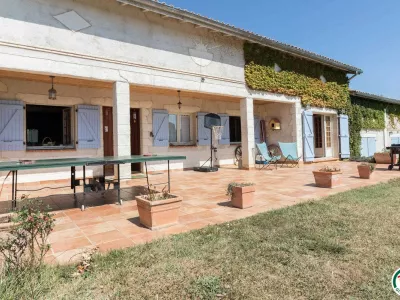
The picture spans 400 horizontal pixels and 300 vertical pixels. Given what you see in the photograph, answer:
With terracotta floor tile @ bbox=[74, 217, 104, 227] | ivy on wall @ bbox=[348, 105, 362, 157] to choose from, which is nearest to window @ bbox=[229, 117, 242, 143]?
ivy on wall @ bbox=[348, 105, 362, 157]

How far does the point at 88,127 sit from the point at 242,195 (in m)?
5.25

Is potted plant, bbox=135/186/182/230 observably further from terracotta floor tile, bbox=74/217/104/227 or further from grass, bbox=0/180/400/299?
terracotta floor tile, bbox=74/217/104/227

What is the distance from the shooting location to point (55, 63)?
218 inches

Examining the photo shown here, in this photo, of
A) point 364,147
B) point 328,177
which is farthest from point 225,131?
point 364,147

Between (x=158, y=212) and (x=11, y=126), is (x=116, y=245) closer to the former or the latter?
(x=158, y=212)

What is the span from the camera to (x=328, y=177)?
17.6 ft

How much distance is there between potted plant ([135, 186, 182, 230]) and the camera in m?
3.08

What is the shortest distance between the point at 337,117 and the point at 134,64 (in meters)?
9.60

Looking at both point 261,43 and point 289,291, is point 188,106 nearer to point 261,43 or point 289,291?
point 261,43

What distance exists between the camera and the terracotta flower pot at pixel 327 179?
5328 mm

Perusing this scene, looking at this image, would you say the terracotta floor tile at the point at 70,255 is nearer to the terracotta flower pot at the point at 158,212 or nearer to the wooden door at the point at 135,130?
the terracotta flower pot at the point at 158,212

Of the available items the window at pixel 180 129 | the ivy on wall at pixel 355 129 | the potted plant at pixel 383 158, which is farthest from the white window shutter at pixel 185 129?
the ivy on wall at pixel 355 129

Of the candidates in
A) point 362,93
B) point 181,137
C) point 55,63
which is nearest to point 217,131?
point 181,137

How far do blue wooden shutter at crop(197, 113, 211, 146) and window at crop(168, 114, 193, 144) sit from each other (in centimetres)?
39
